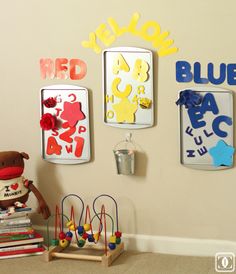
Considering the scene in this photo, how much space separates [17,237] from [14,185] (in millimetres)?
257

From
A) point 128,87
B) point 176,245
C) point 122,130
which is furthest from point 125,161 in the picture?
point 176,245

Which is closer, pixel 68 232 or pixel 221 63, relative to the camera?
pixel 221 63

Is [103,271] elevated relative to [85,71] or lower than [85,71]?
lower

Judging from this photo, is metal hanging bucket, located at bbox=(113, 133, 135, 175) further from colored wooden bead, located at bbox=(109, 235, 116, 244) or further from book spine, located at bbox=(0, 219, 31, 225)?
book spine, located at bbox=(0, 219, 31, 225)

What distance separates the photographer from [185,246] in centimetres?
300

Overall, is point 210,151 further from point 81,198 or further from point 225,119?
point 81,198

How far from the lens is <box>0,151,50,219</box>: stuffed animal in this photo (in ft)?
9.97

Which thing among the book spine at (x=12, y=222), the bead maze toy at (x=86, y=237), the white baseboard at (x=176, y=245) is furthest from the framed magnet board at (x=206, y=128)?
the book spine at (x=12, y=222)

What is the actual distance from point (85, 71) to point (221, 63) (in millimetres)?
675

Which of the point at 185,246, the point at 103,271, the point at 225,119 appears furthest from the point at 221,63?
the point at 103,271

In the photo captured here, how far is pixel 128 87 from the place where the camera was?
9.76 feet

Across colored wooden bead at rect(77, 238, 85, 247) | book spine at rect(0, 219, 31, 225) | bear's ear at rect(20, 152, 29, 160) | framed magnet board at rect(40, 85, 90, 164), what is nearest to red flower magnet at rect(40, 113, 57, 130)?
framed magnet board at rect(40, 85, 90, 164)

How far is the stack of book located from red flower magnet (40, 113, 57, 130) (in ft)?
1.40

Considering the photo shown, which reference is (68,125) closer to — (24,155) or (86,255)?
(24,155)
